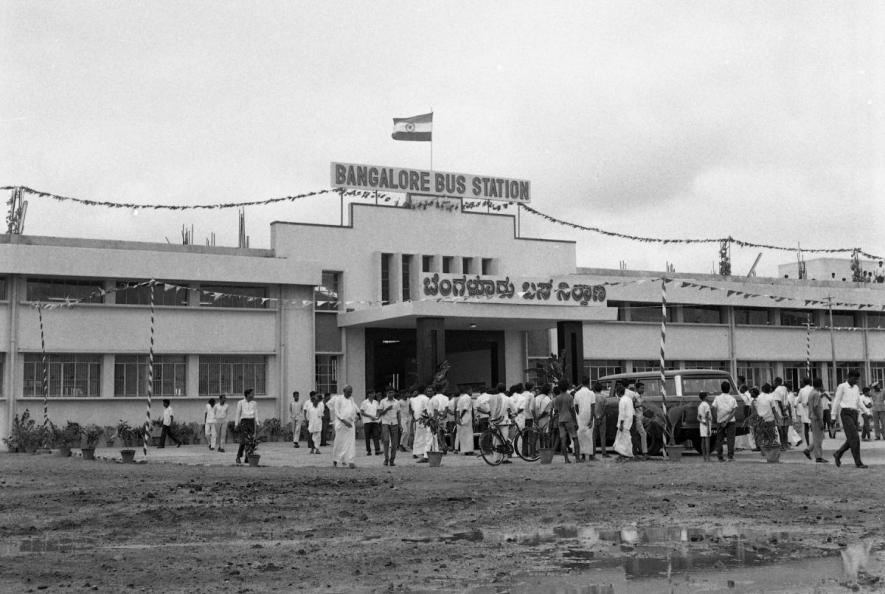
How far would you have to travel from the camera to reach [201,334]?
33.0 meters

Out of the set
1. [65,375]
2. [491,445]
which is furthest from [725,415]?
[65,375]

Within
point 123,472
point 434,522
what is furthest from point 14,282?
point 434,522

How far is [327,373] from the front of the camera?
34969mm

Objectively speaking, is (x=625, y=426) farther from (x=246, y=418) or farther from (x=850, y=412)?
(x=246, y=418)

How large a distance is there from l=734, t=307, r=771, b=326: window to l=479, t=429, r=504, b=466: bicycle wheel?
24.0m

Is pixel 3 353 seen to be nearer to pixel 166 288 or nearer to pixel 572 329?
pixel 166 288

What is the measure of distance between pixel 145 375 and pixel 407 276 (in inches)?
376

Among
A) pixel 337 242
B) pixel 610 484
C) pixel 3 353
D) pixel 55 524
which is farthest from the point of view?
pixel 337 242

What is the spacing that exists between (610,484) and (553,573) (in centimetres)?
772

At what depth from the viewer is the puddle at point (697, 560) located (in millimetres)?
7930

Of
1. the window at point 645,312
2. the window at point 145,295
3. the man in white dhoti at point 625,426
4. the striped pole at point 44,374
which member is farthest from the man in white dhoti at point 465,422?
the window at point 645,312

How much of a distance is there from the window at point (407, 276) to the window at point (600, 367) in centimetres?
751

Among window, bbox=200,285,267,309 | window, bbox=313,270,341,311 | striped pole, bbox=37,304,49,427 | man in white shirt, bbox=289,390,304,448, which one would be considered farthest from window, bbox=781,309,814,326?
striped pole, bbox=37,304,49,427

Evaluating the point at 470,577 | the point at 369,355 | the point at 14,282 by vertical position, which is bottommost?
the point at 470,577
